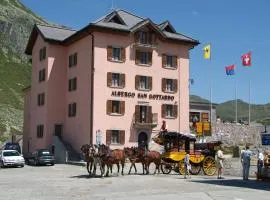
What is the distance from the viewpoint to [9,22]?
15138cm

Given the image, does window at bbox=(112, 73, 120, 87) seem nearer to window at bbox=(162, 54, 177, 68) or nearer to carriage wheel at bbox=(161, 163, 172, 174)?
window at bbox=(162, 54, 177, 68)

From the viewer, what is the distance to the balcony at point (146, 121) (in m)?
50.3

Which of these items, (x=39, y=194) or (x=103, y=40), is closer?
(x=39, y=194)

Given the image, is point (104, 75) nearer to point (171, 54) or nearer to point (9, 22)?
point (171, 54)

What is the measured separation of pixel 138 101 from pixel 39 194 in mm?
30714

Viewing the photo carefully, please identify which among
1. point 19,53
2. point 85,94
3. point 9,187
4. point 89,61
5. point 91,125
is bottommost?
point 9,187

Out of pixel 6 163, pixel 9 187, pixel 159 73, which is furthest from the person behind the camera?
→ pixel 159 73

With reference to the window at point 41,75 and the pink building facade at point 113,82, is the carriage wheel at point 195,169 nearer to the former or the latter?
the pink building facade at point 113,82

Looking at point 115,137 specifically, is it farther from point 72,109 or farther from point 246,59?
point 246,59

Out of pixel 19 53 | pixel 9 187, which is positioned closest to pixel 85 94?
pixel 9 187

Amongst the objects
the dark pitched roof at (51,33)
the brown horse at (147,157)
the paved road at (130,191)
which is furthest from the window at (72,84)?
the paved road at (130,191)

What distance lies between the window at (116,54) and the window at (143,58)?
1.62 metres

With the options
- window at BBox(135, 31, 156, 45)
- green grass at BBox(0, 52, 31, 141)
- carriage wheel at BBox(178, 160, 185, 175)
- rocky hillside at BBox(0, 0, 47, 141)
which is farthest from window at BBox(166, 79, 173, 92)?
rocky hillside at BBox(0, 0, 47, 141)

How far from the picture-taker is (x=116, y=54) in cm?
5012
